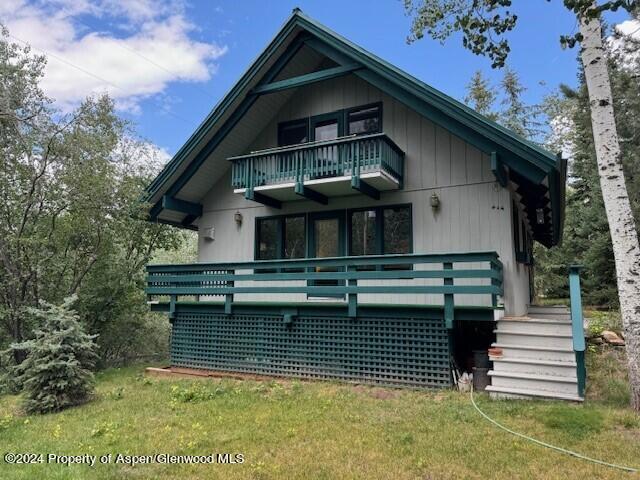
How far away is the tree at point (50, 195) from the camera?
9.30 m

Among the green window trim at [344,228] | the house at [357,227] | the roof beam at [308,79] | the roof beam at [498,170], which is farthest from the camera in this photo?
the green window trim at [344,228]

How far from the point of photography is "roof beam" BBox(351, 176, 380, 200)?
7.99 m

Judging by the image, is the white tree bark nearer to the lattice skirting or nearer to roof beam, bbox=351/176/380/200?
the lattice skirting

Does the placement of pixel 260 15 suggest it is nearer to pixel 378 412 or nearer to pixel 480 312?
pixel 480 312

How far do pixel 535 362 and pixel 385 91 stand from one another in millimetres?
5201

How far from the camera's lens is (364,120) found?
9422 millimetres

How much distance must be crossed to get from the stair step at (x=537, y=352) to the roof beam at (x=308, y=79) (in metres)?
5.54

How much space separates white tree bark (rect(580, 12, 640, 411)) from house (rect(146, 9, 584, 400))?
55cm

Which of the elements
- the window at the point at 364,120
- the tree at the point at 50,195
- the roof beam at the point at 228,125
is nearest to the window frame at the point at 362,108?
the window at the point at 364,120

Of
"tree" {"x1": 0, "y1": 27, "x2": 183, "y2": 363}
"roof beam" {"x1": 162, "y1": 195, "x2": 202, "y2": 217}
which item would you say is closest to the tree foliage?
"roof beam" {"x1": 162, "y1": 195, "x2": 202, "y2": 217}

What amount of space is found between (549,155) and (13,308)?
10.7 meters

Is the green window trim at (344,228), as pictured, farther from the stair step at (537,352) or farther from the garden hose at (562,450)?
the garden hose at (562,450)

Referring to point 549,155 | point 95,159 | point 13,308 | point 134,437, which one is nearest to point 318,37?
point 549,155

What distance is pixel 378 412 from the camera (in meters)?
A: 5.40
